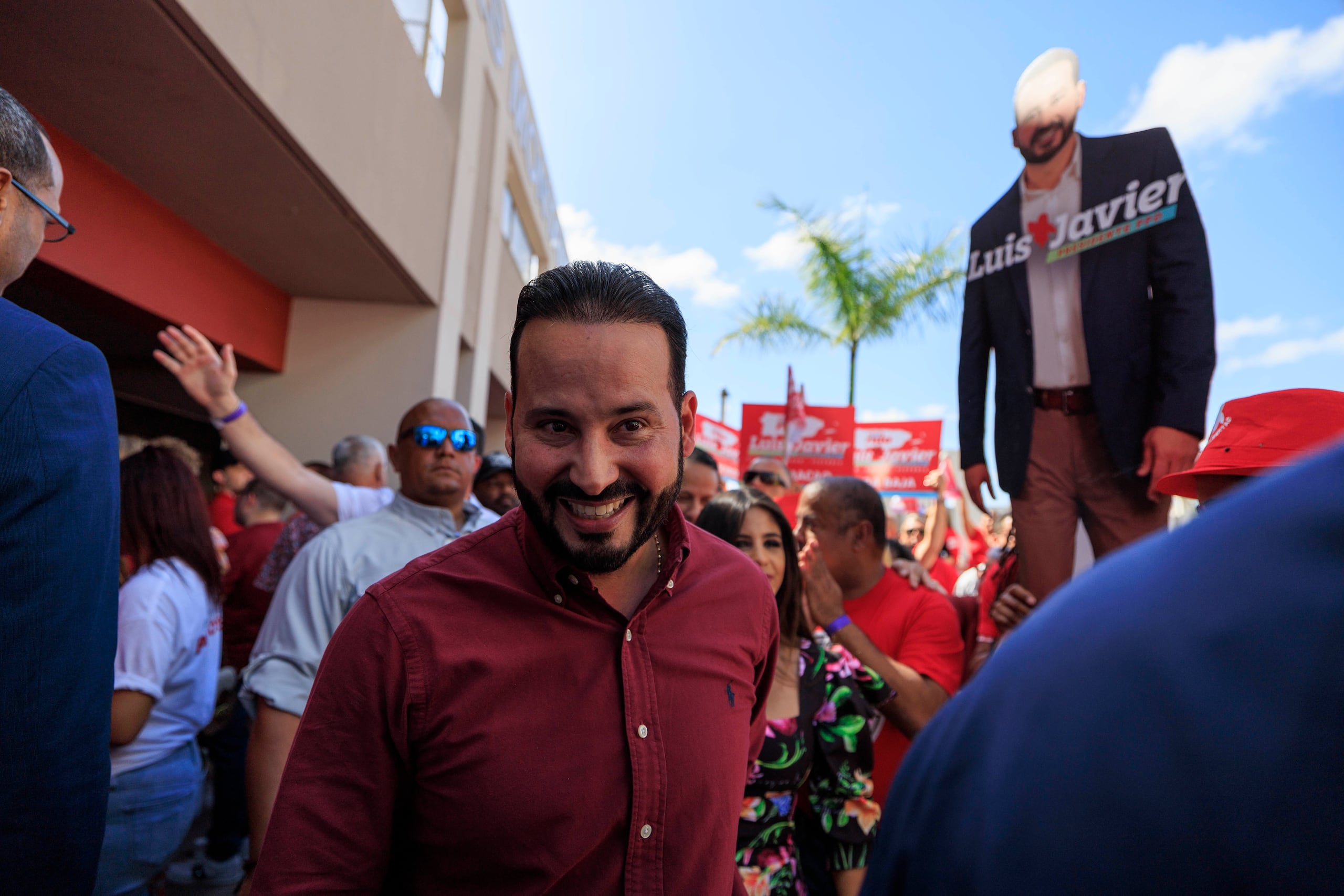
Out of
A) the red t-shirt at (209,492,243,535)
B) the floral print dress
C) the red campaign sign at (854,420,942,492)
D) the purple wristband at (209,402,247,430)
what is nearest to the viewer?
the floral print dress

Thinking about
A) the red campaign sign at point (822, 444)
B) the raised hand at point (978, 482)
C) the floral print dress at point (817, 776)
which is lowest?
the floral print dress at point (817, 776)

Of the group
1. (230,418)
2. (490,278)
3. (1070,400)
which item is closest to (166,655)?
(230,418)

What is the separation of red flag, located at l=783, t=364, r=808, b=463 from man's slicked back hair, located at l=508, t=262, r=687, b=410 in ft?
18.3

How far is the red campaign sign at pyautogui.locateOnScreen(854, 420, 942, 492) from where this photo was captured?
6949 mm

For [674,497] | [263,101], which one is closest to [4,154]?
[674,497]

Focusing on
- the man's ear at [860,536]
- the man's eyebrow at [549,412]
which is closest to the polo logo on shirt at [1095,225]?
the man's ear at [860,536]

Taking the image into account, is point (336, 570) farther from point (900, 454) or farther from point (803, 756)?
point (900, 454)

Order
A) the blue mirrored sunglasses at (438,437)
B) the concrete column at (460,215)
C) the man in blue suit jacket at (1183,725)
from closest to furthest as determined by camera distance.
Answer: the man in blue suit jacket at (1183,725), the blue mirrored sunglasses at (438,437), the concrete column at (460,215)

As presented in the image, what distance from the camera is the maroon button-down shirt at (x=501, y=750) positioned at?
127cm

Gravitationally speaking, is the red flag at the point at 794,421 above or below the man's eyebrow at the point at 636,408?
above

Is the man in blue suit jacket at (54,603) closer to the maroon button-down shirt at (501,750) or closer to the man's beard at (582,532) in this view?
the maroon button-down shirt at (501,750)

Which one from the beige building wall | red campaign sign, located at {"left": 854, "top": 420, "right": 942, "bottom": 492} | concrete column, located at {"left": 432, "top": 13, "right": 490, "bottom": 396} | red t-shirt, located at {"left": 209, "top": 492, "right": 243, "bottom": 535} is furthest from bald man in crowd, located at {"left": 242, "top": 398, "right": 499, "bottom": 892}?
concrete column, located at {"left": 432, "top": 13, "right": 490, "bottom": 396}

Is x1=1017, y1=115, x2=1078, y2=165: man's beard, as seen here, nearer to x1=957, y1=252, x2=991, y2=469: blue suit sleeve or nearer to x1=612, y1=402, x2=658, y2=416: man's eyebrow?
x1=957, y1=252, x2=991, y2=469: blue suit sleeve

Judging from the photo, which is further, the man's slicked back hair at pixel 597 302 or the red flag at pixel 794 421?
the red flag at pixel 794 421
